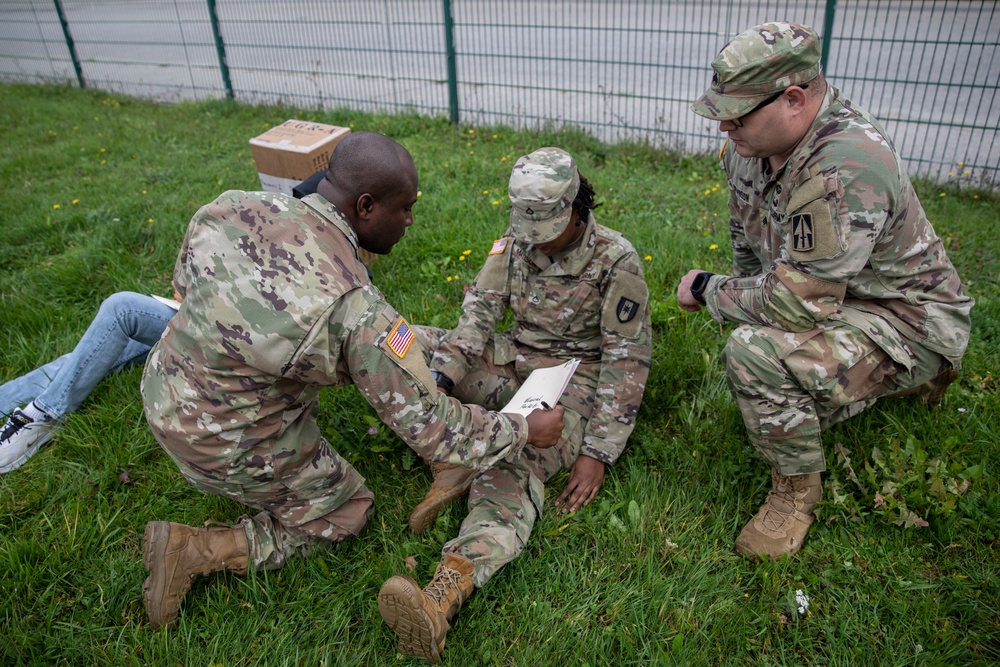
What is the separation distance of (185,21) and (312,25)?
2121mm

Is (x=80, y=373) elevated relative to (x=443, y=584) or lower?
elevated

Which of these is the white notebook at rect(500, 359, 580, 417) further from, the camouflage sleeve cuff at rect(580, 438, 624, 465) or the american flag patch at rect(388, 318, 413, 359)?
the american flag patch at rect(388, 318, 413, 359)

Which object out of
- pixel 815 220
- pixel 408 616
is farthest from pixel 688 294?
pixel 408 616

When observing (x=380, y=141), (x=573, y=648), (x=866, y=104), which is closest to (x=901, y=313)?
(x=573, y=648)

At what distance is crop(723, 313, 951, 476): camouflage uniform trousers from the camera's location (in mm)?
A: 2287

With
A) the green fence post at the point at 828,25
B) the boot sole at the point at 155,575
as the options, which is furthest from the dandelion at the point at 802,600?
the green fence post at the point at 828,25

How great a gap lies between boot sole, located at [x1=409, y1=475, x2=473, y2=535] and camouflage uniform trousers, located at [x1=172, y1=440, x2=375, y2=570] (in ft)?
0.65

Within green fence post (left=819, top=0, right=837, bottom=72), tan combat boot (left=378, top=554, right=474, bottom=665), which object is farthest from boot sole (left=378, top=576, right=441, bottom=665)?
green fence post (left=819, top=0, right=837, bottom=72)

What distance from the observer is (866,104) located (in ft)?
20.5

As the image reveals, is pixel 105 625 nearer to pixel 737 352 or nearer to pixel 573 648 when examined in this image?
pixel 573 648

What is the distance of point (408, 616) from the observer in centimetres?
197

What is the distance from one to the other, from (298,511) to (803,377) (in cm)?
178

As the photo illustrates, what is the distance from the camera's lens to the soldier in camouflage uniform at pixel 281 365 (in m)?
1.90

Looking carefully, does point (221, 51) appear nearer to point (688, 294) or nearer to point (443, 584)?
point (688, 294)
